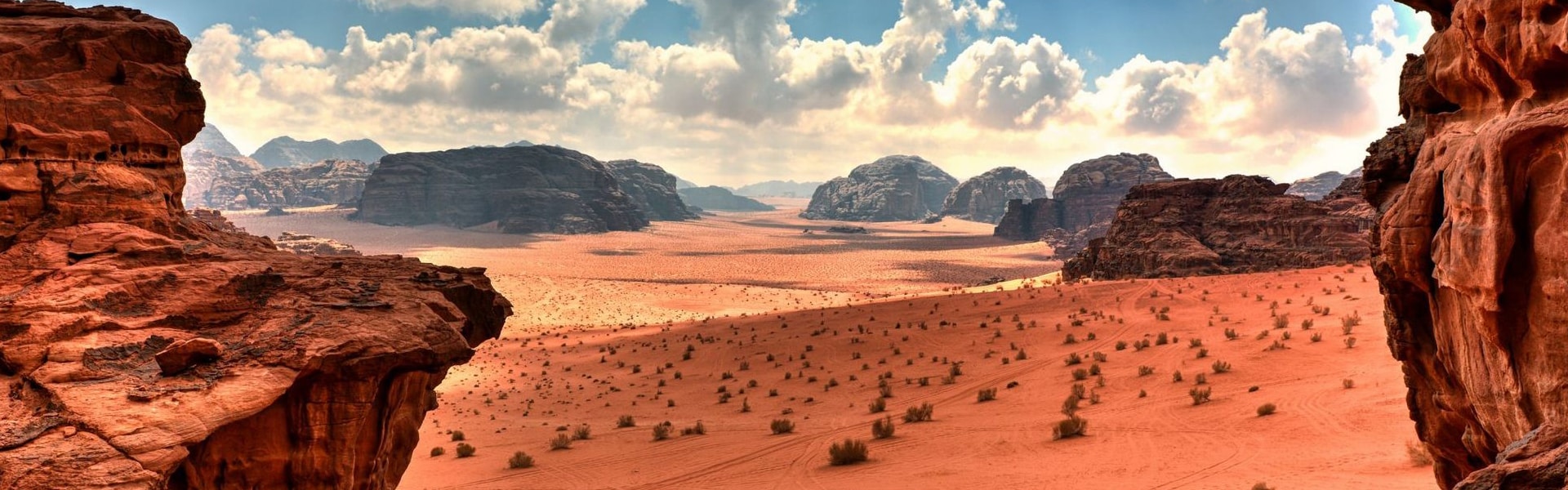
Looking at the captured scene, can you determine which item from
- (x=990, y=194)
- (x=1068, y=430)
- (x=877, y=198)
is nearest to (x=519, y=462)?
(x=1068, y=430)

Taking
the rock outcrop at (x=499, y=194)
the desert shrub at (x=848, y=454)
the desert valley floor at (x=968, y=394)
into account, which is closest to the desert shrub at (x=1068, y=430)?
the desert valley floor at (x=968, y=394)

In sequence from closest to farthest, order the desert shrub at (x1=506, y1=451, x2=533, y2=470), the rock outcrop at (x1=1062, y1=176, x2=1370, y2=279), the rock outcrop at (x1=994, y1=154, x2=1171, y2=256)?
the desert shrub at (x1=506, y1=451, x2=533, y2=470) < the rock outcrop at (x1=1062, y1=176, x2=1370, y2=279) < the rock outcrop at (x1=994, y1=154, x2=1171, y2=256)

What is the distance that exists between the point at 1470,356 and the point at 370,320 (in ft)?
28.0

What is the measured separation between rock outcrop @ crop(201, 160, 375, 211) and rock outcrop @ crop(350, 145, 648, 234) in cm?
2430

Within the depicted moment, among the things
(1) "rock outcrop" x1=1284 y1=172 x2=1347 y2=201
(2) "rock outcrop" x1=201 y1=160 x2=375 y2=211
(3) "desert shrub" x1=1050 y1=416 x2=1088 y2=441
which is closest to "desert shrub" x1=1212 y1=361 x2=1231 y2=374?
(3) "desert shrub" x1=1050 y1=416 x2=1088 y2=441

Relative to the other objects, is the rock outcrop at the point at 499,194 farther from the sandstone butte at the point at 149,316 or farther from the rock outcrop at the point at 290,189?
the sandstone butte at the point at 149,316

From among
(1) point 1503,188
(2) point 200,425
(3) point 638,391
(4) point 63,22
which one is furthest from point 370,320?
(3) point 638,391

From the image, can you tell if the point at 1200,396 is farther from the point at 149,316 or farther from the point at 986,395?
the point at 149,316

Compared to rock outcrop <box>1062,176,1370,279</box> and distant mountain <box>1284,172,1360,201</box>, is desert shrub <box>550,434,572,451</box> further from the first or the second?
distant mountain <box>1284,172,1360,201</box>

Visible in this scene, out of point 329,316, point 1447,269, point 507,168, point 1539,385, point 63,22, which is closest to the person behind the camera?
point 1539,385

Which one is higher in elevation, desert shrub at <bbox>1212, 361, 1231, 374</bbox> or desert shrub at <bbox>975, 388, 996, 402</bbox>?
desert shrub at <bbox>1212, 361, 1231, 374</bbox>

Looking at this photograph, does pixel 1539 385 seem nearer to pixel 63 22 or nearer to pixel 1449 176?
pixel 1449 176

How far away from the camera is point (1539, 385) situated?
4.23 metres

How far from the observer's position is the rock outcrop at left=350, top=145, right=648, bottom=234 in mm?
114500
